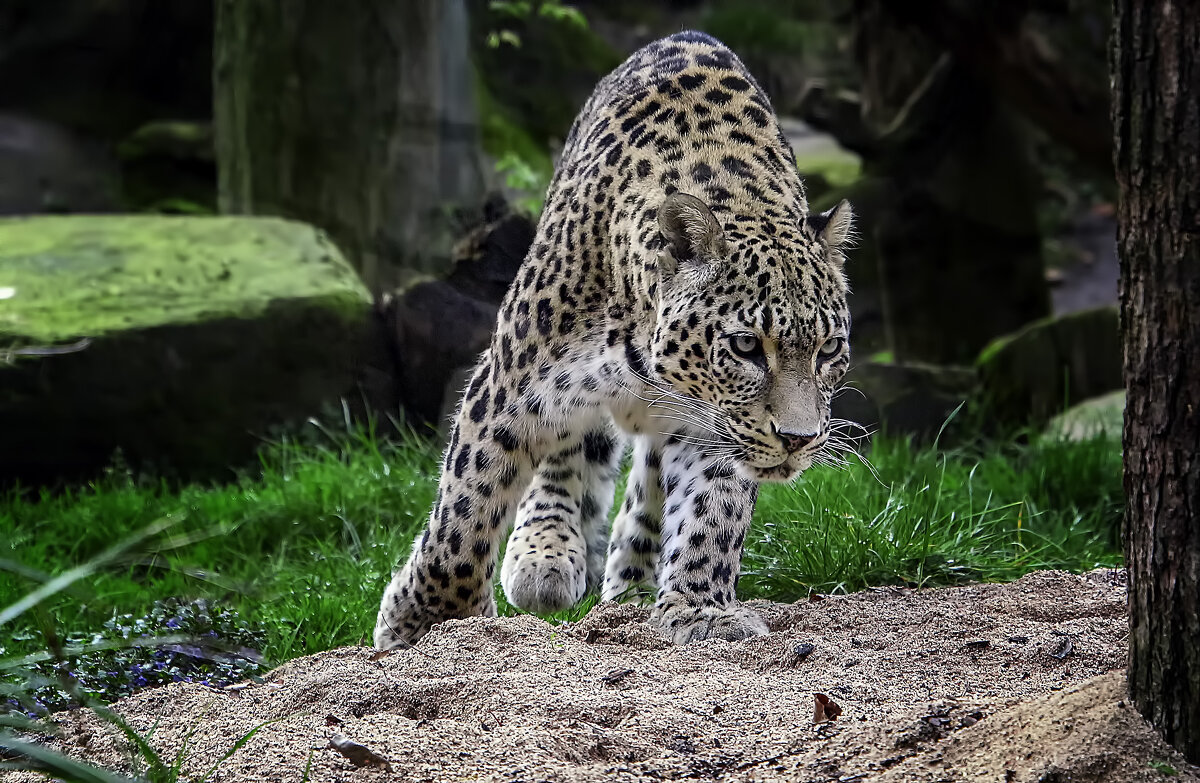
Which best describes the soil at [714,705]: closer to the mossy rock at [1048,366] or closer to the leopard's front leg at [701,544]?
the leopard's front leg at [701,544]

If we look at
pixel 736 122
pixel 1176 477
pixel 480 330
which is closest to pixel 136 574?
pixel 480 330

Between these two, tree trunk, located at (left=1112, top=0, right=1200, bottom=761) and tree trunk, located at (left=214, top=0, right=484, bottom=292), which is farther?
tree trunk, located at (left=214, top=0, right=484, bottom=292)

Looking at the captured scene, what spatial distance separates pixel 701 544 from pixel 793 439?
716mm

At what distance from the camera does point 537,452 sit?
4789mm

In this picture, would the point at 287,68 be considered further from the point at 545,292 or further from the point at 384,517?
the point at 545,292

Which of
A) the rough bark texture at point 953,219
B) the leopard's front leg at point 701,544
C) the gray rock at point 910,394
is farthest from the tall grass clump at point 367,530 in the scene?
the rough bark texture at point 953,219

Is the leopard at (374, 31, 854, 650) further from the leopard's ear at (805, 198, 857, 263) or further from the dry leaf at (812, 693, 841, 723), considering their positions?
the dry leaf at (812, 693, 841, 723)

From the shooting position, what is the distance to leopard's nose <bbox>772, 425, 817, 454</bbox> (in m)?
4.17

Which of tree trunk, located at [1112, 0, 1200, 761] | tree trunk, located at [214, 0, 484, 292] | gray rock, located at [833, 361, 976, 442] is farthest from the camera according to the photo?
tree trunk, located at [214, 0, 484, 292]

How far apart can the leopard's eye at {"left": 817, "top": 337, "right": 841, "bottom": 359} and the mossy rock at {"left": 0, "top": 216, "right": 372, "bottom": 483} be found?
415 centimetres

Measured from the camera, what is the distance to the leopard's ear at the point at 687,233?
426 centimetres

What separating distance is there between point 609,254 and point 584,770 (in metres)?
2.22

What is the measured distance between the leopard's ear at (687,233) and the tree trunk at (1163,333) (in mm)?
1746

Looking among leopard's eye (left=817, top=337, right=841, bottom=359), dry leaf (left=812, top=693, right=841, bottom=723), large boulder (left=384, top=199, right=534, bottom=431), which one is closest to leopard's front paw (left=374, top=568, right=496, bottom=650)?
leopard's eye (left=817, top=337, right=841, bottom=359)
